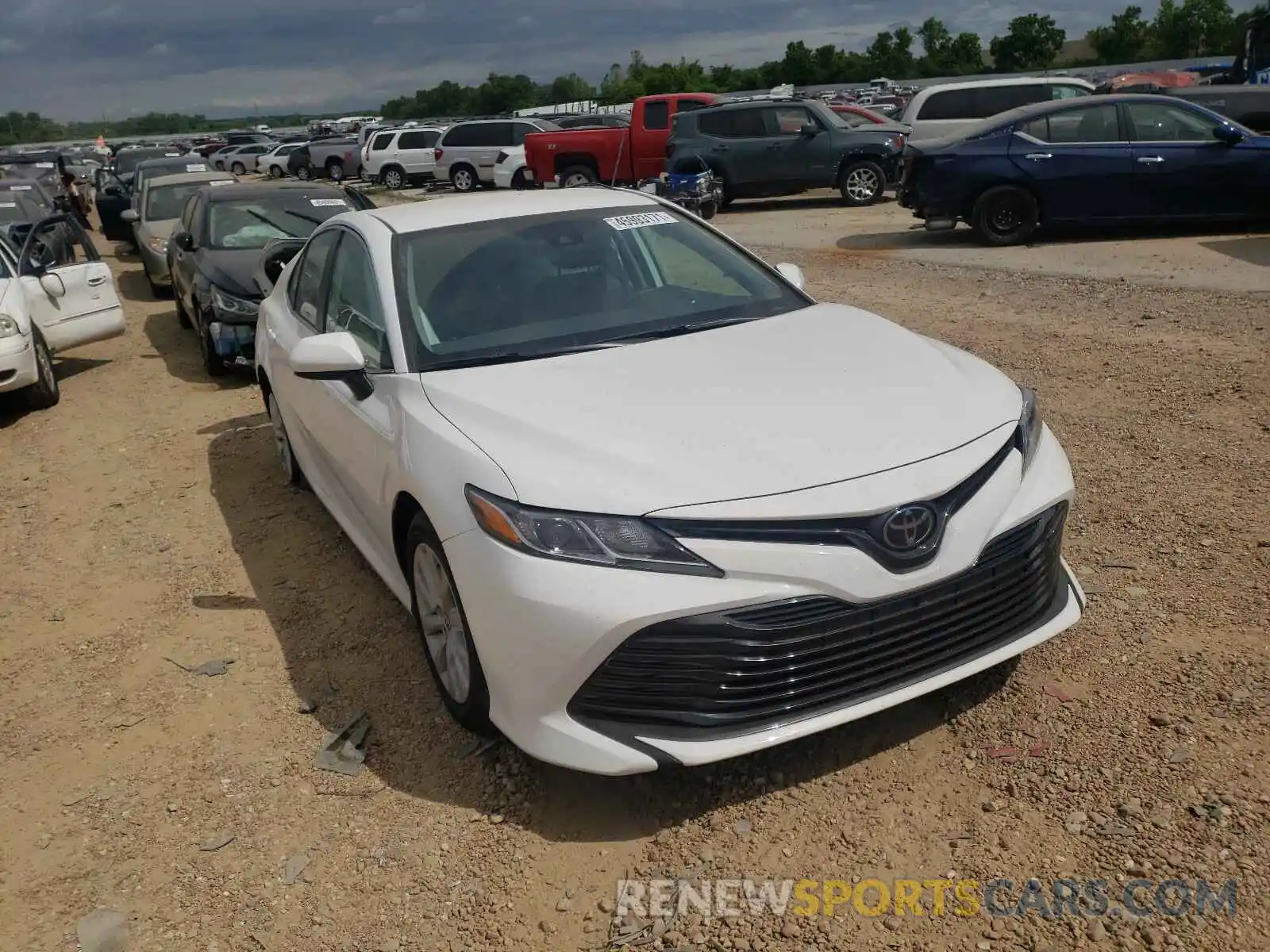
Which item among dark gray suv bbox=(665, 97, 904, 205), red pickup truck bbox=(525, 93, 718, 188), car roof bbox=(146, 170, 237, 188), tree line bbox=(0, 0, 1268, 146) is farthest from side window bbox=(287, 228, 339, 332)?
tree line bbox=(0, 0, 1268, 146)

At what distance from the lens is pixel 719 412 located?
10.4 ft

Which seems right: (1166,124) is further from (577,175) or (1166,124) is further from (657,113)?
(577,175)

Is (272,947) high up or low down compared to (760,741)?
down

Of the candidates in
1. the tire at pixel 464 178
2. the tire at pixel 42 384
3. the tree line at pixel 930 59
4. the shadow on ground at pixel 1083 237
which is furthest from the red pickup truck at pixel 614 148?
the tree line at pixel 930 59

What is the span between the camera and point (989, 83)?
57.3ft

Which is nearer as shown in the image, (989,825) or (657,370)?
(989,825)

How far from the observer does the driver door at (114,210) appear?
2016 cm

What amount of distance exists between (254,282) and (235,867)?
23.1 feet

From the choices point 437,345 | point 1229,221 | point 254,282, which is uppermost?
point 437,345

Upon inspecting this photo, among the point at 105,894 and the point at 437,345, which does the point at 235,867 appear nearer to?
the point at 105,894

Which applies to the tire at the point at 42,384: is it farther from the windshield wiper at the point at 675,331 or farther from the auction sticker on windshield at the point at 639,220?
the windshield wiper at the point at 675,331

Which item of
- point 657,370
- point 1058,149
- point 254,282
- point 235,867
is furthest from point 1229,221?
point 235,867

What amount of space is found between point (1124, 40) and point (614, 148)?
94746 millimetres

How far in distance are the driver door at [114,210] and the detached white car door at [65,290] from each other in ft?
34.5
